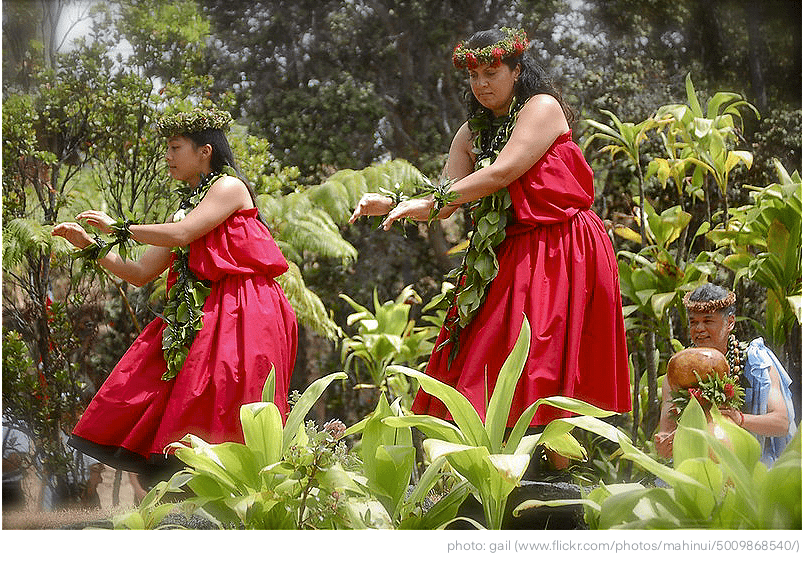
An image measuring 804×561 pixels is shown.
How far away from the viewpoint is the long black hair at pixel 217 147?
291cm

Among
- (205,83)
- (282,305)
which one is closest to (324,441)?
(282,305)

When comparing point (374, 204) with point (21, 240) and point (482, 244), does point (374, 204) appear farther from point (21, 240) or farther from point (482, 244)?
point (21, 240)

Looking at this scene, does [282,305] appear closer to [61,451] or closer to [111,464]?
[111,464]

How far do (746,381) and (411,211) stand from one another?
3.66ft

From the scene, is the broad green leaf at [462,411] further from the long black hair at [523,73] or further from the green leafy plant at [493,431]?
the long black hair at [523,73]

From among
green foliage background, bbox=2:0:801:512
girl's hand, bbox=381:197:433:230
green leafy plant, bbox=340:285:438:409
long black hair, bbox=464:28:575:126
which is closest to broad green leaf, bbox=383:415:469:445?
girl's hand, bbox=381:197:433:230

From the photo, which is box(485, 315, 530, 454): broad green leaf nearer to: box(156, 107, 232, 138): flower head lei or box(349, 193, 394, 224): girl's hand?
box(349, 193, 394, 224): girl's hand

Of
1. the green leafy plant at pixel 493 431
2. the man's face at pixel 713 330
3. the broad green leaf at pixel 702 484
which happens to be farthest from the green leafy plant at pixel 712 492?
the man's face at pixel 713 330

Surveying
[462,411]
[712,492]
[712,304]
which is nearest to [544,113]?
[712,304]

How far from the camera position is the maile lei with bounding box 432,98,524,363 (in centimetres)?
264

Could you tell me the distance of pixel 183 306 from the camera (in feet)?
9.16

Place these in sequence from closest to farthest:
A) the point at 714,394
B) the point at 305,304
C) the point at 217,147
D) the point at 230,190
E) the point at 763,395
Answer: the point at 714,394 < the point at 763,395 < the point at 230,190 < the point at 217,147 < the point at 305,304

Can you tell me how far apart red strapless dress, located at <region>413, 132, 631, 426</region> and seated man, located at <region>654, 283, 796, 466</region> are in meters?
0.18
